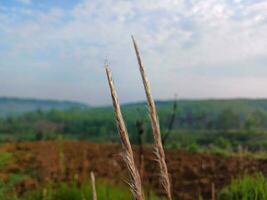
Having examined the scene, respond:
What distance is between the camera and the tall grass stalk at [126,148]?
1156 mm

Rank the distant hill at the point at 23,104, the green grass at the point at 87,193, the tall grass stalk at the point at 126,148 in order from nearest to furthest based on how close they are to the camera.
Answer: the tall grass stalk at the point at 126,148
the green grass at the point at 87,193
the distant hill at the point at 23,104

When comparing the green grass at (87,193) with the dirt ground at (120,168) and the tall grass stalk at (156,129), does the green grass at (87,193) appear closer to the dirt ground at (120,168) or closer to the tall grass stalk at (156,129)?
the dirt ground at (120,168)

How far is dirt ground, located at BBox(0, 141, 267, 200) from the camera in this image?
25.7ft

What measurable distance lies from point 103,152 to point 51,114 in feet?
166

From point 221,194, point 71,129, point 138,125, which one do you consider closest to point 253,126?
point 71,129

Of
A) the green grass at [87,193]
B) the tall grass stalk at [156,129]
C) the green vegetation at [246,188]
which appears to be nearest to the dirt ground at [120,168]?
the green grass at [87,193]

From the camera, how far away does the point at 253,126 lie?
4497cm

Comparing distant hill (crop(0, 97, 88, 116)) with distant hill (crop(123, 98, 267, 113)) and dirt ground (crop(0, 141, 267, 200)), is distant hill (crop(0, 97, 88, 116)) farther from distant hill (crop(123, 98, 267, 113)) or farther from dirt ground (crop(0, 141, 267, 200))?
dirt ground (crop(0, 141, 267, 200))

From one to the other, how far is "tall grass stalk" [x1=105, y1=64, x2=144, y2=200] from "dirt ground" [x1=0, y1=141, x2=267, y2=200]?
6011mm

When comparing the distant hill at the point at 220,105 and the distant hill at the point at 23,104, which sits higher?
the distant hill at the point at 23,104

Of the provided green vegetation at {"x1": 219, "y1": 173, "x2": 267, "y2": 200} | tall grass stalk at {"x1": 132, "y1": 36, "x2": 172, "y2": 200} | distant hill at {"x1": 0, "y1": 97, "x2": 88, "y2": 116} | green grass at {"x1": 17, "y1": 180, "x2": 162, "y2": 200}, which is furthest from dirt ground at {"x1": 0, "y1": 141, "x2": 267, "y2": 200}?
distant hill at {"x1": 0, "y1": 97, "x2": 88, "y2": 116}

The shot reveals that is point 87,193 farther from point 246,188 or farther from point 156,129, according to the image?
point 156,129

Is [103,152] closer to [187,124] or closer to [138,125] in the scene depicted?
[138,125]

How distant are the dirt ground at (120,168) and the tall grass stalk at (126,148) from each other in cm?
601
